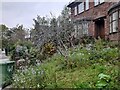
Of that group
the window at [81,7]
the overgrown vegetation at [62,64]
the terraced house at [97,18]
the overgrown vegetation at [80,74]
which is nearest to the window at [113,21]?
the terraced house at [97,18]

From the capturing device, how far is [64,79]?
7.45 metres

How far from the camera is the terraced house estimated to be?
54.1 ft

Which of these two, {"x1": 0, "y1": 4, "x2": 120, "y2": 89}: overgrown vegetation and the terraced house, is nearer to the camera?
{"x1": 0, "y1": 4, "x2": 120, "y2": 89}: overgrown vegetation

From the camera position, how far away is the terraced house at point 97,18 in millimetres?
16500

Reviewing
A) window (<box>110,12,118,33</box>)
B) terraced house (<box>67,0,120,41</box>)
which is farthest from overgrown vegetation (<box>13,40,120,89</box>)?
terraced house (<box>67,0,120,41</box>)

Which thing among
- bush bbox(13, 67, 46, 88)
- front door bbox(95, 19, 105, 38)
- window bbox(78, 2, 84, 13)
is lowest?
bush bbox(13, 67, 46, 88)

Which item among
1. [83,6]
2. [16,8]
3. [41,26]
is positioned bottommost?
[41,26]

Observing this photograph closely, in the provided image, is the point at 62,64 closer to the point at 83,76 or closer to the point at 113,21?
the point at 83,76

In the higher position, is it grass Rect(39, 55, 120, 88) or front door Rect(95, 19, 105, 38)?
front door Rect(95, 19, 105, 38)

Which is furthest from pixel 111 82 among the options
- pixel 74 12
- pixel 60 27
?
pixel 74 12

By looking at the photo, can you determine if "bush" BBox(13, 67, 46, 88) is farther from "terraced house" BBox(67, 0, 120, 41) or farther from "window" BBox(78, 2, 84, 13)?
"window" BBox(78, 2, 84, 13)

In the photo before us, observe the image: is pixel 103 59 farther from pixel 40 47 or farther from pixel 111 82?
pixel 40 47

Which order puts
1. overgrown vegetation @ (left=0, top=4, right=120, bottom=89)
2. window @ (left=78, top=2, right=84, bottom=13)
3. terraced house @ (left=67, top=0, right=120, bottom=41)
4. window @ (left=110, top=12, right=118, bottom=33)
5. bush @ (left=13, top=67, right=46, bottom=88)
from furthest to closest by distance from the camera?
window @ (left=78, top=2, right=84, bottom=13), terraced house @ (left=67, top=0, right=120, bottom=41), window @ (left=110, top=12, right=118, bottom=33), bush @ (left=13, top=67, right=46, bottom=88), overgrown vegetation @ (left=0, top=4, right=120, bottom=89)

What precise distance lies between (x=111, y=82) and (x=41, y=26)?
9.70 meters
